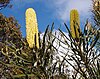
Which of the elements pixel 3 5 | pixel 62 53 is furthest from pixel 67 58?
pixel 3 5

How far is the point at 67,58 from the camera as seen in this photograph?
2.59 meters

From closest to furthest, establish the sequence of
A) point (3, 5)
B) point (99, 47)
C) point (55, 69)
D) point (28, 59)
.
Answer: point (28, 59), point (55, 69), point (99, 47), point (3, 5)

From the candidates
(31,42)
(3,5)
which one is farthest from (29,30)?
(3,5)

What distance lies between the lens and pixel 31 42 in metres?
2.49

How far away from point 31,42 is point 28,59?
16 cm

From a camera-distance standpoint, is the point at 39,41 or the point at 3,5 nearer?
the point at 39,41

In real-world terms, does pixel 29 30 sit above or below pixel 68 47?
above

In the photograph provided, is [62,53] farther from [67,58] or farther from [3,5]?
[3,5]

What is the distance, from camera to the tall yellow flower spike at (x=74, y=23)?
7.94 feet

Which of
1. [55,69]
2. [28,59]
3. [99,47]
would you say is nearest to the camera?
[28,59]

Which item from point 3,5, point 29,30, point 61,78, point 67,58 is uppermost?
point 3,5

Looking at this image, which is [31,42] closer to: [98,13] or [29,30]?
[29,30]

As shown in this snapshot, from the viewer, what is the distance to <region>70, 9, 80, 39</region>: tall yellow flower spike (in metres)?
2.42

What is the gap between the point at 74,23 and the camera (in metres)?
2.42
